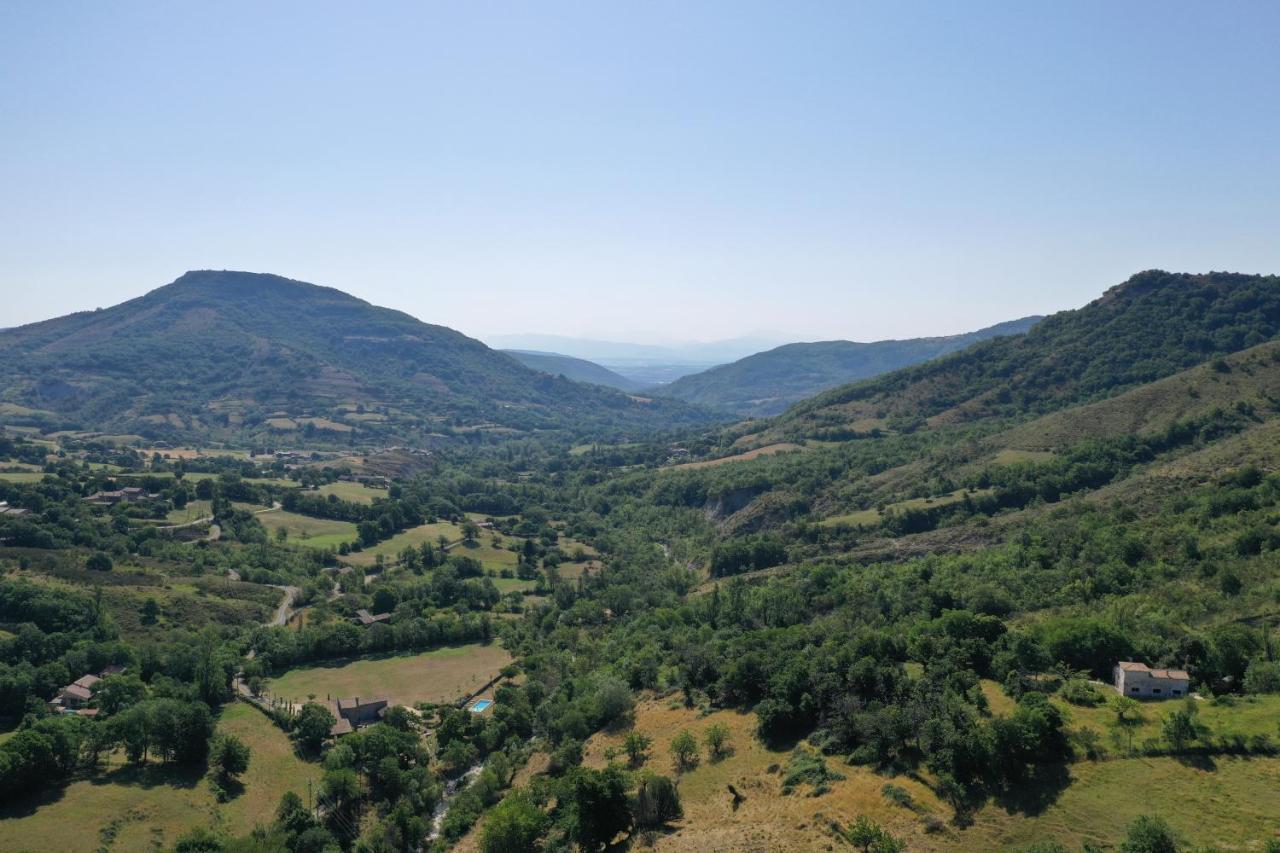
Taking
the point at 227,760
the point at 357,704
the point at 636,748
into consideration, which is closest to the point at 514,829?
the point at 636,748

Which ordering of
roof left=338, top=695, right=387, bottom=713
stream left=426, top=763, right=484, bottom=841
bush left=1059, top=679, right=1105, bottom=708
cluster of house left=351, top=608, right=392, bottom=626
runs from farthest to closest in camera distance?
cluster of house left=351, top=608, right=392, bottom=626, roof left=338, top=695, right=387, bottom=713, stream left=426, top=763, right=484, bottom=841, bush left=1059, top=679, right=1105, bottom=708

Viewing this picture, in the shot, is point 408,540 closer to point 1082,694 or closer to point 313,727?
point 313,727

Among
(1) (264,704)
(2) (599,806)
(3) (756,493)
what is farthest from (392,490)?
(2) (599,806)

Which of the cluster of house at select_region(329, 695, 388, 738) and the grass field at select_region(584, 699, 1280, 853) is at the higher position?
the grass field at select_region(584, 699, 1280, 853)

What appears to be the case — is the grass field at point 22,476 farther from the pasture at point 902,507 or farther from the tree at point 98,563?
the pasture at point 902,507

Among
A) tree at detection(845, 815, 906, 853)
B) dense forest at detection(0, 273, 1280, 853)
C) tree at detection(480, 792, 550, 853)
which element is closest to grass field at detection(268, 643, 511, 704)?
dense forest at detection(0, 273, 1280, 853)

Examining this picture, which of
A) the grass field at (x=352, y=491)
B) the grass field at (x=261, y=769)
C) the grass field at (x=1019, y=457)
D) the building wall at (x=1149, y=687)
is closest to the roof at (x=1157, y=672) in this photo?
the building wall at (x=1149, y=687)

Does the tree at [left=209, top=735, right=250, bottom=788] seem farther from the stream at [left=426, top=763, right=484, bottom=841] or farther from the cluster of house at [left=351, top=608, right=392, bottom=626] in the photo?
the cluster of house at [left=351, top=608, right=392, bottom=626]

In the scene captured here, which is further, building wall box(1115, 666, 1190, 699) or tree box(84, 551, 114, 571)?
tree box(84, 551, 114, 571)
